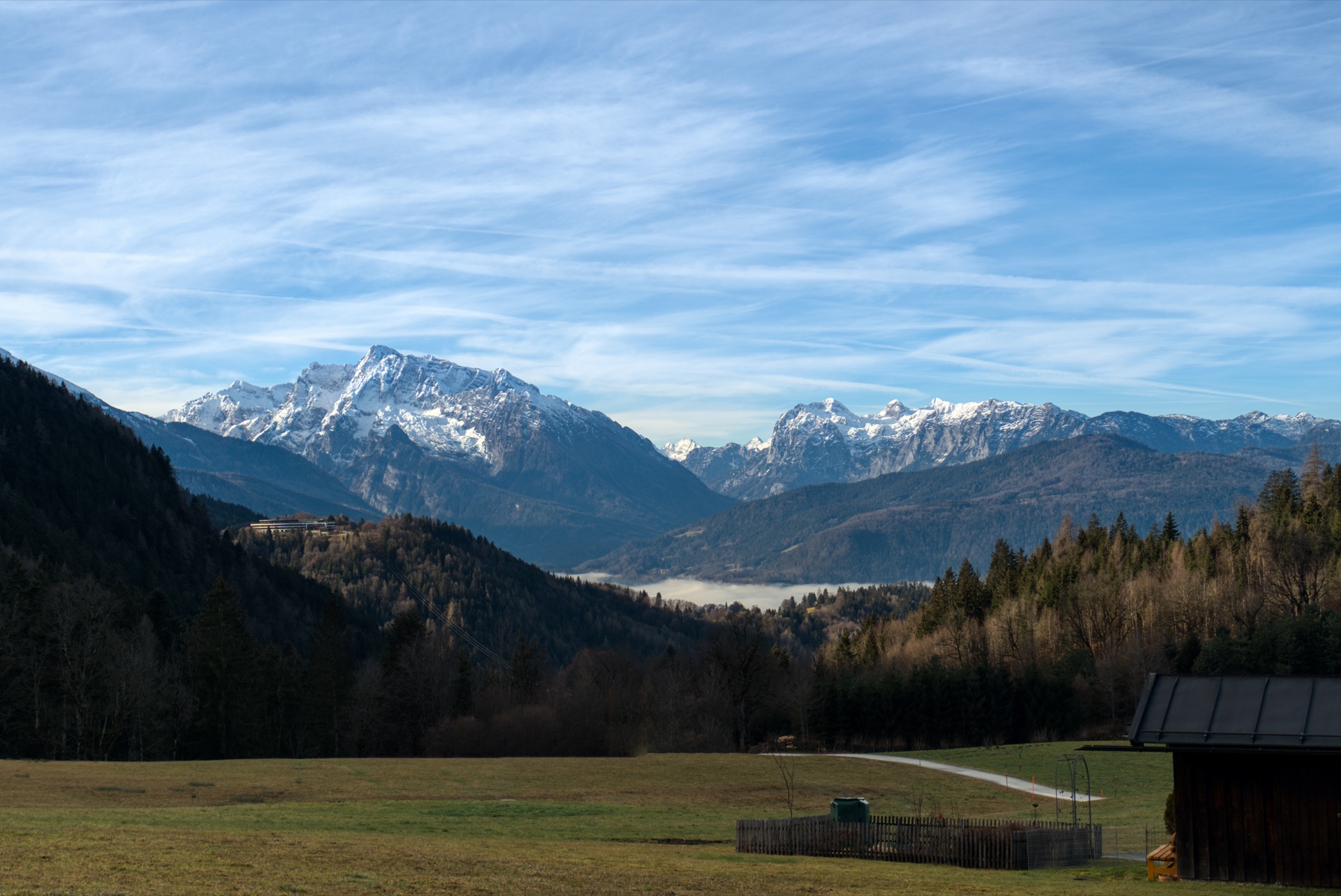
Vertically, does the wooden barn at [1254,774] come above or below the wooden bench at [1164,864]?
above

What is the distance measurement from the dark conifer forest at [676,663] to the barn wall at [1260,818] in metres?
73.5

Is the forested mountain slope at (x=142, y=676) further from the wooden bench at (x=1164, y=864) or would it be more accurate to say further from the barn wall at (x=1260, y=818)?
the barn wall at (x=1260, y=818)

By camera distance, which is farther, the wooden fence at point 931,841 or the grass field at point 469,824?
the wooden fence at point 931,841

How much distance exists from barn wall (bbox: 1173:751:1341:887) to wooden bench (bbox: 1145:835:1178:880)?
35 cm

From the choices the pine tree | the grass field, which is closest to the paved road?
the grass field

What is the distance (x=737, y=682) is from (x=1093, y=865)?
329 feet

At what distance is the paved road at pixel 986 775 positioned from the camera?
231ft

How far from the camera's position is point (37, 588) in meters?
82.8

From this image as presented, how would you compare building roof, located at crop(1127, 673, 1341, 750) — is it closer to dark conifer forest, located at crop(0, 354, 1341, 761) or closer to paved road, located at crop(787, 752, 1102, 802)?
paved road, located at crop(787, 752, 1102, 802)

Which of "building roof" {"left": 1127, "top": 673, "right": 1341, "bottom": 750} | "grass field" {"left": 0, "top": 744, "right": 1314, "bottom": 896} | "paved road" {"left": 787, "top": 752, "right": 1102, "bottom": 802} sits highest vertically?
"building roof" {"left": 1127, "top": 673, "right": 1341, "bottom": 750}

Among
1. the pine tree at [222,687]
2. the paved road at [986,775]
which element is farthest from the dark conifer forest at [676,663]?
the paved road at [986,775]

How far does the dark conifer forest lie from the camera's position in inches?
3278

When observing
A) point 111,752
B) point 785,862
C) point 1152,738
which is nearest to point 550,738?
point 111,752

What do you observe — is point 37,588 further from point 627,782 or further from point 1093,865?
point 1093,865
